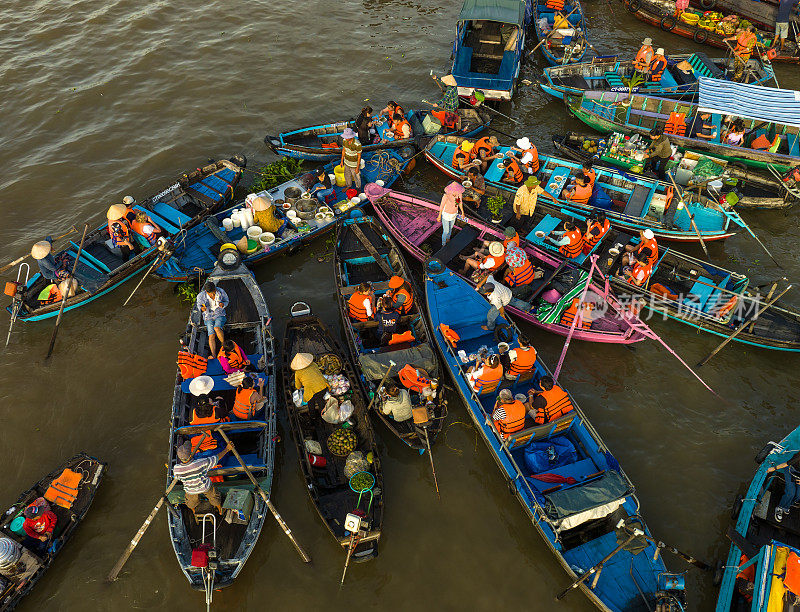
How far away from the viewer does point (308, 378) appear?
39.3 feet

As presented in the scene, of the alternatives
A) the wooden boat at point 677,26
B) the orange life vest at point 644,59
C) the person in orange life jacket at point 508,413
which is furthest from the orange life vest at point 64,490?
the wooden boat at point 677,26

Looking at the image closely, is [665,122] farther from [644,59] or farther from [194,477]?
[194,477]

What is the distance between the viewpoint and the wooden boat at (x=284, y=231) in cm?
1593

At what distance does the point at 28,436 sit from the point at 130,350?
331 cm

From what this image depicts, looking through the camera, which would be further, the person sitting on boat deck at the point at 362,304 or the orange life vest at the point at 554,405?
the person sitting on boat deck at the point at 362,304

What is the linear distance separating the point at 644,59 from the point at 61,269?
966 inches

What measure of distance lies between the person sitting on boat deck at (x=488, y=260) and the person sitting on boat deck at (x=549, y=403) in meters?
4.38

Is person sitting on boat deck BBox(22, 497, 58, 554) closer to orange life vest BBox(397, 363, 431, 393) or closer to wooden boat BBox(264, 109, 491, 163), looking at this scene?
orange life vest BBox(397, 363, 431, 393)

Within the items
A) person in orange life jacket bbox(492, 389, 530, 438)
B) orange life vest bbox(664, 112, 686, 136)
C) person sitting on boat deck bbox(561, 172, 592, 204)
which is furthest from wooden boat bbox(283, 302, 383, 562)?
orange life vest bbox(664, 112, 686, 136)

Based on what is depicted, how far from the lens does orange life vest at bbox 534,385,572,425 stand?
37.7 ft

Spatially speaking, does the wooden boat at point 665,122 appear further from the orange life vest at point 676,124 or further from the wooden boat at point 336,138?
the wooden boat at point 336,138

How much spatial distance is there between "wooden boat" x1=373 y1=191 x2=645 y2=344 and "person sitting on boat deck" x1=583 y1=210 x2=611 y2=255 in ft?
1.40

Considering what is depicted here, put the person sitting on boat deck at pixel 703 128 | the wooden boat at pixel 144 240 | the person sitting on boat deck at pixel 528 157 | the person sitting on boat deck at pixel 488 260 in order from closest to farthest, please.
Answer: the person sitting on boat deck at pixel 488 260, the wooden boat at pixel 144 240, the person sitting on boat deck at pixel 528 157, the person sitting on boat deck at pixel 703 128

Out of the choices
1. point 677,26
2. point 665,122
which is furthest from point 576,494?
point 677,26
